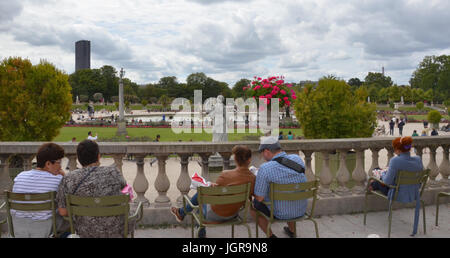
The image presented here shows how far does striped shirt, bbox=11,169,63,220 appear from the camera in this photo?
3438 millimetres

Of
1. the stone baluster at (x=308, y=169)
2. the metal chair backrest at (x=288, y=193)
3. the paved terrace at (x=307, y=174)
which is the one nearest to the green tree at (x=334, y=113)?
the paved terrace at (x=307, y=174)

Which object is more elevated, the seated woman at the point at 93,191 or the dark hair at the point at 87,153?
the dark hair at the point at 87,153

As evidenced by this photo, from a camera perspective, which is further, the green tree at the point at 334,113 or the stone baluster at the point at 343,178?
the green tree at the point at 334,113

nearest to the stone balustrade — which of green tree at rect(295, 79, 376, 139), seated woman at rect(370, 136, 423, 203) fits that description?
seated woman at rect(370, 136, 423, 203)

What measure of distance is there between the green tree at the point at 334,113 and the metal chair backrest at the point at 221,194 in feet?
34.8

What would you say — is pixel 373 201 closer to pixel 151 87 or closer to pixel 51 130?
pixel 51 130

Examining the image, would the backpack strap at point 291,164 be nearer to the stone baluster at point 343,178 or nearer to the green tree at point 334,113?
the stone baluster at point 343,178

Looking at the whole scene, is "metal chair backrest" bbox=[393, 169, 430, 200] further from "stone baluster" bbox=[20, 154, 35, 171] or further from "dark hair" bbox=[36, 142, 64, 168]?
"stone baluster" bbox=[20, 154, 35, 171]

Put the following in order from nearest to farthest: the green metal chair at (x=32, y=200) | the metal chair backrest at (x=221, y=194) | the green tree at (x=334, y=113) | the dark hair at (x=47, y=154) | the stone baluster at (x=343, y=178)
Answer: the green metal chair at (x=32, y=200) → the dark hair at (x=47, y=154) → the metal chair backrest at (x=221, y=194) → the stone baluster at (x=343, y=178) → the green tree at (x=334, y=113)

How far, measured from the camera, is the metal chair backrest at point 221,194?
362cm

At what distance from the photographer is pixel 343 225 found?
501 cm

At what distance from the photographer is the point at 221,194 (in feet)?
12.0

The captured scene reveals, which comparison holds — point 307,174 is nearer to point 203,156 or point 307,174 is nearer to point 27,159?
point 203,156

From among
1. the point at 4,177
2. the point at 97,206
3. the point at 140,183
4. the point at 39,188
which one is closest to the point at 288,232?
the point at 140,183
